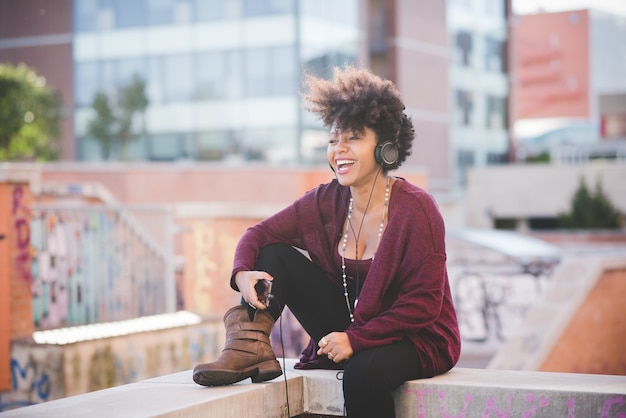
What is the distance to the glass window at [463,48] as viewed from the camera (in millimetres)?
50844

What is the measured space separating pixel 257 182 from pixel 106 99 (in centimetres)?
1618

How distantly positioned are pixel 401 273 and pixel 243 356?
77 centimetres

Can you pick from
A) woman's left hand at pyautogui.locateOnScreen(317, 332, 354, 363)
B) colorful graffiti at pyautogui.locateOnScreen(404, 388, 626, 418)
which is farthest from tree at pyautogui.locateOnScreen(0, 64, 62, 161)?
colorful graffiti at pyautogui.locateOnScreen(404, 388, 626, 418)

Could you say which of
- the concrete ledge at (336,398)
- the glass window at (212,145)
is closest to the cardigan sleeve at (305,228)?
the concrete ledge at (336,398)

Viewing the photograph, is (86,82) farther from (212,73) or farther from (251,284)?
(251,284)

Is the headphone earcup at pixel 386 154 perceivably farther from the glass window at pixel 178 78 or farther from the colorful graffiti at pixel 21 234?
the glass window at pixel 178 78

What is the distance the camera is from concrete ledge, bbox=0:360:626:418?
3500 millimetres

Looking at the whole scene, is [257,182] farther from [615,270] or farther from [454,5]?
[454,5]

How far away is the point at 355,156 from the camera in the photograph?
4215mm

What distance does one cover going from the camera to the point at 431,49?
48.3 m

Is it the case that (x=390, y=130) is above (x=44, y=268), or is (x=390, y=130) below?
above

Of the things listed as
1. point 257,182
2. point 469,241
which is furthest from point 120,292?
point 257,182

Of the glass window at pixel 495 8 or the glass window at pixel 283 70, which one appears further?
the glass window at pixel 495 8

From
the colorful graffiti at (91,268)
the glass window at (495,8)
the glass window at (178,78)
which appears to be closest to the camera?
the colorful graffiti at (91,268)
